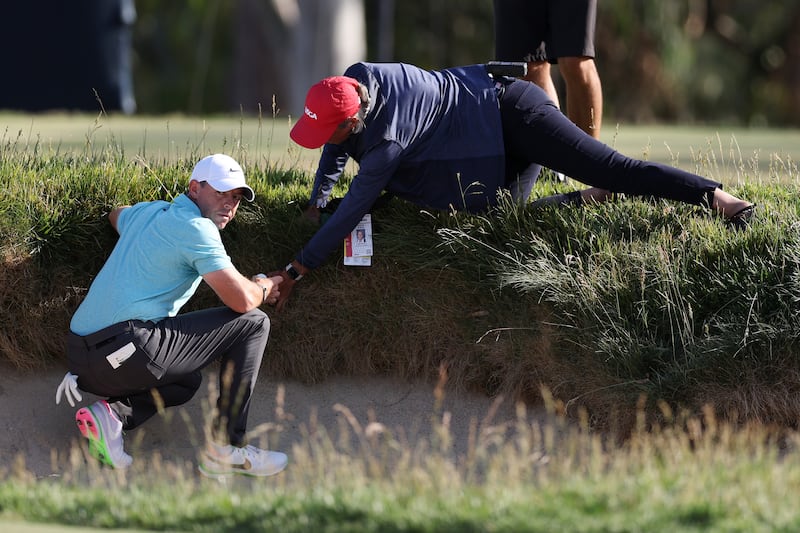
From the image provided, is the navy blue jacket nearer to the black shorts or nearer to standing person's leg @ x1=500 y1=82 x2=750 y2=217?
standing person's leg @ x1=500 y1=82 x2=750 y2=217

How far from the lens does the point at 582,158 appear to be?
705cm

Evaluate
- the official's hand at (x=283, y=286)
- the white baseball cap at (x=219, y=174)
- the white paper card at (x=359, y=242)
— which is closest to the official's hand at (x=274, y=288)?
the official's hand at (x=283, y=286)

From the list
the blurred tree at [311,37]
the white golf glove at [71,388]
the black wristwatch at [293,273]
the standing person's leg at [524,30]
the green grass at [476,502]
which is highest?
the standing person's leg at [524,30]

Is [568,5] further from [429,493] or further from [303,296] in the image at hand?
[429,493]

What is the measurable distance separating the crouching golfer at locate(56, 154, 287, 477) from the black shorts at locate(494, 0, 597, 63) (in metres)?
2.52

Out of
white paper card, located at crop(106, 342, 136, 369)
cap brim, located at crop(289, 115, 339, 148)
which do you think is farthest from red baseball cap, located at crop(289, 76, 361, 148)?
white paper card, located at crop(106, 342, 136, 369)

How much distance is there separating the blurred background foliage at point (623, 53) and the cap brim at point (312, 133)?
68.7 ft

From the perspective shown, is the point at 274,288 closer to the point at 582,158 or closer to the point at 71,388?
the point at 71,388

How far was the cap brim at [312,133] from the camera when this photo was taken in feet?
21.9

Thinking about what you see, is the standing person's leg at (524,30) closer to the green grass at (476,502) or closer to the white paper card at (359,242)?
the white paper card at (359,242)

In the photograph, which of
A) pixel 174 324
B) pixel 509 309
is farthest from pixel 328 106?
pixel 509 309

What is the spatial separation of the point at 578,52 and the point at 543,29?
39cm

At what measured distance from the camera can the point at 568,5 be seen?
7.98 metres

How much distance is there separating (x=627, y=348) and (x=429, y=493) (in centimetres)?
228
